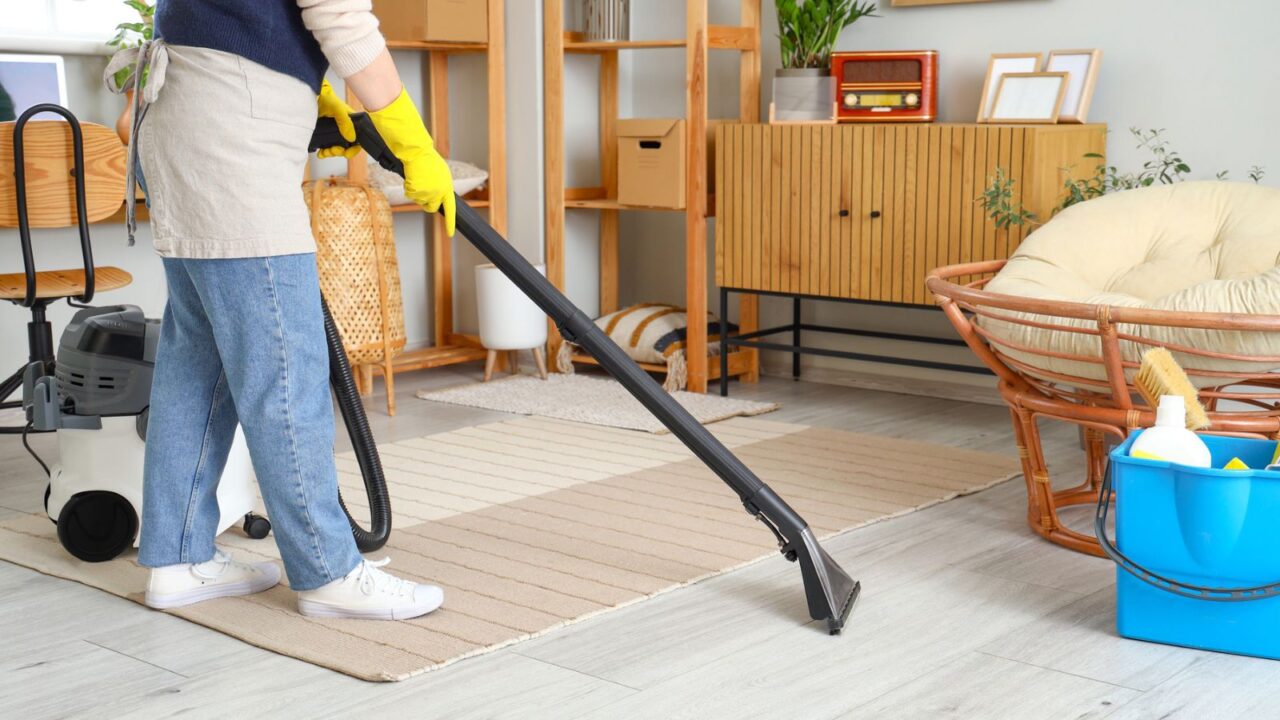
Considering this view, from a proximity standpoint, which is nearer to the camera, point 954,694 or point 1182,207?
point 954,694

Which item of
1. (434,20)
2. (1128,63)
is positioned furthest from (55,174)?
(1128,63)

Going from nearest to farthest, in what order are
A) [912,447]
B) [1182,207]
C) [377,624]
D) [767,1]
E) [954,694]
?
[954,694] < [377,624] < [1182,207] < [912,447] < [767,1]

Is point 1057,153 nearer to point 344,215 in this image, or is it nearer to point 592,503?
point 592,503

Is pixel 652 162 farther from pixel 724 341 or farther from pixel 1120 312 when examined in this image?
pixel 1120 312

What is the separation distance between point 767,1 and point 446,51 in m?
1.06

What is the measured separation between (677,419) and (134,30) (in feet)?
7.74

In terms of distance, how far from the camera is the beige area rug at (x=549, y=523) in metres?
2.07

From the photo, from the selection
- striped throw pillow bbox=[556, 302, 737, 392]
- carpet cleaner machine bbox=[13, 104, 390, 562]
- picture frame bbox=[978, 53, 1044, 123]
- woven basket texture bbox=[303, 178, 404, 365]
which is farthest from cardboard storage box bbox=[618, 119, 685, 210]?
carpet cleaner machine bbox=[13, 104, 390, 562]

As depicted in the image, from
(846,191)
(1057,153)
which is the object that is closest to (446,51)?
(846,191)

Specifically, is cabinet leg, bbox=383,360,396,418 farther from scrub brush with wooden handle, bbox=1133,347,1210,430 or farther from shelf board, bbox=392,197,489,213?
scrub brush with wooden handle, bbox=1133,347,1210,430

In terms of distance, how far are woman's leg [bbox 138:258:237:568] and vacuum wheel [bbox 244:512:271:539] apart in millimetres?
365

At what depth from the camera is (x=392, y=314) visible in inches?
157

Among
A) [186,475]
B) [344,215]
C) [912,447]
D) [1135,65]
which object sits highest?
[1135,65]

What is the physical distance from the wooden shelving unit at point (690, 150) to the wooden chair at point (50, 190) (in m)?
1.52
